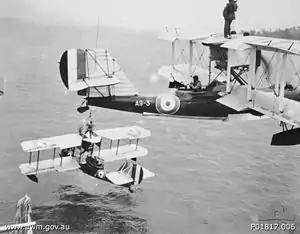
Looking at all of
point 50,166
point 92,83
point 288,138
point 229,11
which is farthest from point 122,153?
point 229,11

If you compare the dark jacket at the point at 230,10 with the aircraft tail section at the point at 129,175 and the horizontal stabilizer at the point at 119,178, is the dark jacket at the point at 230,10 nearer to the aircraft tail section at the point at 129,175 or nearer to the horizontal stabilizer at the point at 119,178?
the aircraft tail section at the point at 129,175

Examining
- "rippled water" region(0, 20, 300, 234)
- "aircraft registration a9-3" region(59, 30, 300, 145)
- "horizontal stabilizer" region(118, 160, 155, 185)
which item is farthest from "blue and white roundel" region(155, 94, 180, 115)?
"horizontal stabilizer" region(118, 160, 155, 185)

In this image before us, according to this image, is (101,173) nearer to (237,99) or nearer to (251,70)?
(237,99)

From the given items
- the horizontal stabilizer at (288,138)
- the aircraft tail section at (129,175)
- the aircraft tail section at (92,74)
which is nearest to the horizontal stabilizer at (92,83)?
the aircraft tail section at (92,74)

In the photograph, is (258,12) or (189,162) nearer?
(189,162)

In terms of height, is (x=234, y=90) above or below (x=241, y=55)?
below

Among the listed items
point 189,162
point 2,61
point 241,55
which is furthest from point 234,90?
point 2,61

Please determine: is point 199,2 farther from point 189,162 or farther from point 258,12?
point 189,162
